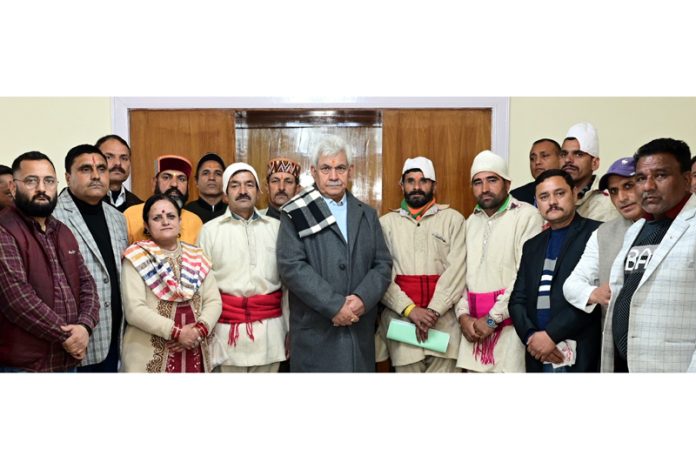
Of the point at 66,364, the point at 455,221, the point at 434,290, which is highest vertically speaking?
the point at 455,221

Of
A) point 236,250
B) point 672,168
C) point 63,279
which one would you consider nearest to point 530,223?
point 672,168

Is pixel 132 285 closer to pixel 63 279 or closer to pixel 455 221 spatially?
pixel 63 279

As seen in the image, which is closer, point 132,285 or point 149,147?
point 132,285

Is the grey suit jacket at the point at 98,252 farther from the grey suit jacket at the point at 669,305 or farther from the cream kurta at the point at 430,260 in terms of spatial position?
the grey suit jacket at the point at 669,305

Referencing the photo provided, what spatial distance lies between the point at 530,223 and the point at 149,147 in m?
2.04

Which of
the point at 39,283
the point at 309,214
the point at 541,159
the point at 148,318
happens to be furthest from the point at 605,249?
the point at 39,283

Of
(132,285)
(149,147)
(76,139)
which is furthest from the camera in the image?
(149,147)

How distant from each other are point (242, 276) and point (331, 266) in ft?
1.40

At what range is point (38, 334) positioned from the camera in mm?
2934

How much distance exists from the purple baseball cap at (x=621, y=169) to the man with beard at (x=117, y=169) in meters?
2.19

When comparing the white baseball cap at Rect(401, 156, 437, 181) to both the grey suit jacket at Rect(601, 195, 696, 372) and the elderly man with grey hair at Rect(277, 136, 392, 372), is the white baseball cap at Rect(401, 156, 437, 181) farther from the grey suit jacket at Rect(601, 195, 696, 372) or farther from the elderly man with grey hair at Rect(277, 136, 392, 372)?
the grey suit jacket at Rect(601, 195, 696, 372)

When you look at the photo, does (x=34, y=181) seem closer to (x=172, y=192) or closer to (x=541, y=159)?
(x=172, y=192)

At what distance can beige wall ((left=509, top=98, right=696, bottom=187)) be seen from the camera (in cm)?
327

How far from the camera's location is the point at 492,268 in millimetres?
3367
